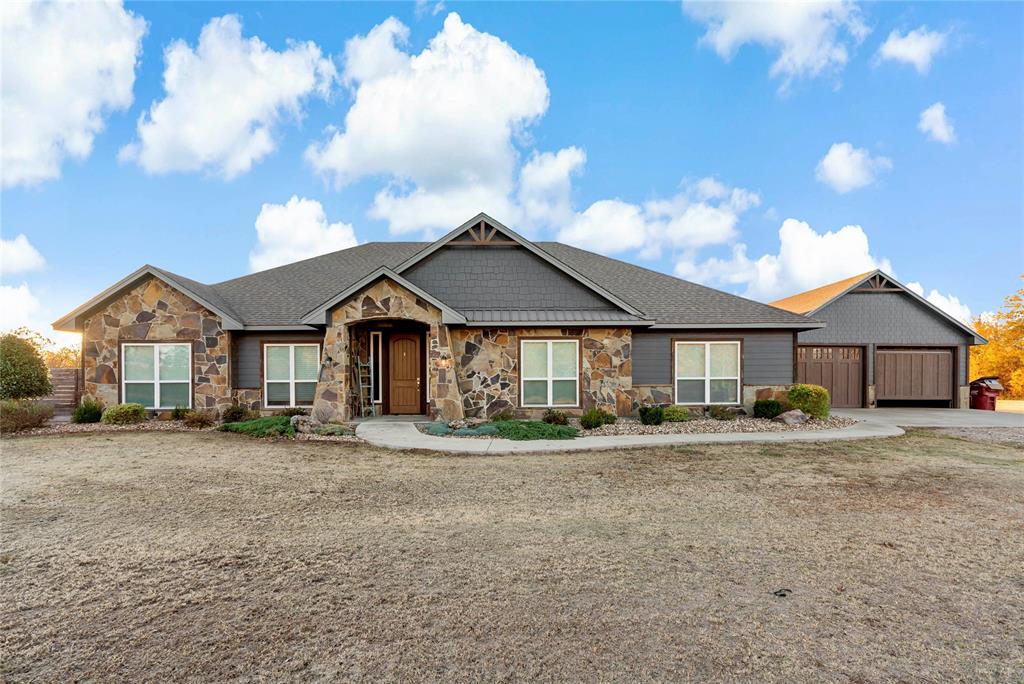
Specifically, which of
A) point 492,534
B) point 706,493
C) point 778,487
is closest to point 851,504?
point 778,487

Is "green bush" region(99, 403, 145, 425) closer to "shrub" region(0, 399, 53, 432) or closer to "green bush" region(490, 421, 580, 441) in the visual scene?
"shrub" region(0, 399, 53, 432)

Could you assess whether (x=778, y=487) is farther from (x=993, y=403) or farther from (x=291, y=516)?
(x=993, y=403)

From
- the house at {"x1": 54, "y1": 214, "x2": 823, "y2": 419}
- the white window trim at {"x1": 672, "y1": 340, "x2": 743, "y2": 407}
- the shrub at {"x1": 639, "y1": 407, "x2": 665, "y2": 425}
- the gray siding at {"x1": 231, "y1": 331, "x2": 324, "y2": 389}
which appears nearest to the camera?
the house at {"x1": 54, "y1": 214, "x2": 823, "y2": 419}

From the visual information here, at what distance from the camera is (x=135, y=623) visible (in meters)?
3.59

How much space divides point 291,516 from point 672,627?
184 inches

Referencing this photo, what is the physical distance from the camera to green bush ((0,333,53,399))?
14.8 m

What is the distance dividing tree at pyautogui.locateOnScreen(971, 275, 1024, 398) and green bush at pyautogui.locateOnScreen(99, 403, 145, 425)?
3834 centimetres

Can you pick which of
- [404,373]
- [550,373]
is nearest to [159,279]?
[404,373]

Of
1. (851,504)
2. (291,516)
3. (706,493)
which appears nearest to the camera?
(291,516)

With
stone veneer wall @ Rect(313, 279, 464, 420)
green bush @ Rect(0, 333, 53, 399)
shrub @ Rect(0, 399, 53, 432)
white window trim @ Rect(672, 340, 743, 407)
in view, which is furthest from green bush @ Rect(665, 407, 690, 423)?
green bush @ Rect(0, 333, 53, 399)

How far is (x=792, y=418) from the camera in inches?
554

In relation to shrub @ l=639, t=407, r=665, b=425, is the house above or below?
above

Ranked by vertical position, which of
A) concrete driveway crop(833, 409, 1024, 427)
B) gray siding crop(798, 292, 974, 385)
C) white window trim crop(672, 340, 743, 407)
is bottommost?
concrete driveway crop(833, 409, 1024, 427)

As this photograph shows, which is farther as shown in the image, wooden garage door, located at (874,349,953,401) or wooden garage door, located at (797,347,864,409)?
wooden garage door, located at (874,349,953,401)
